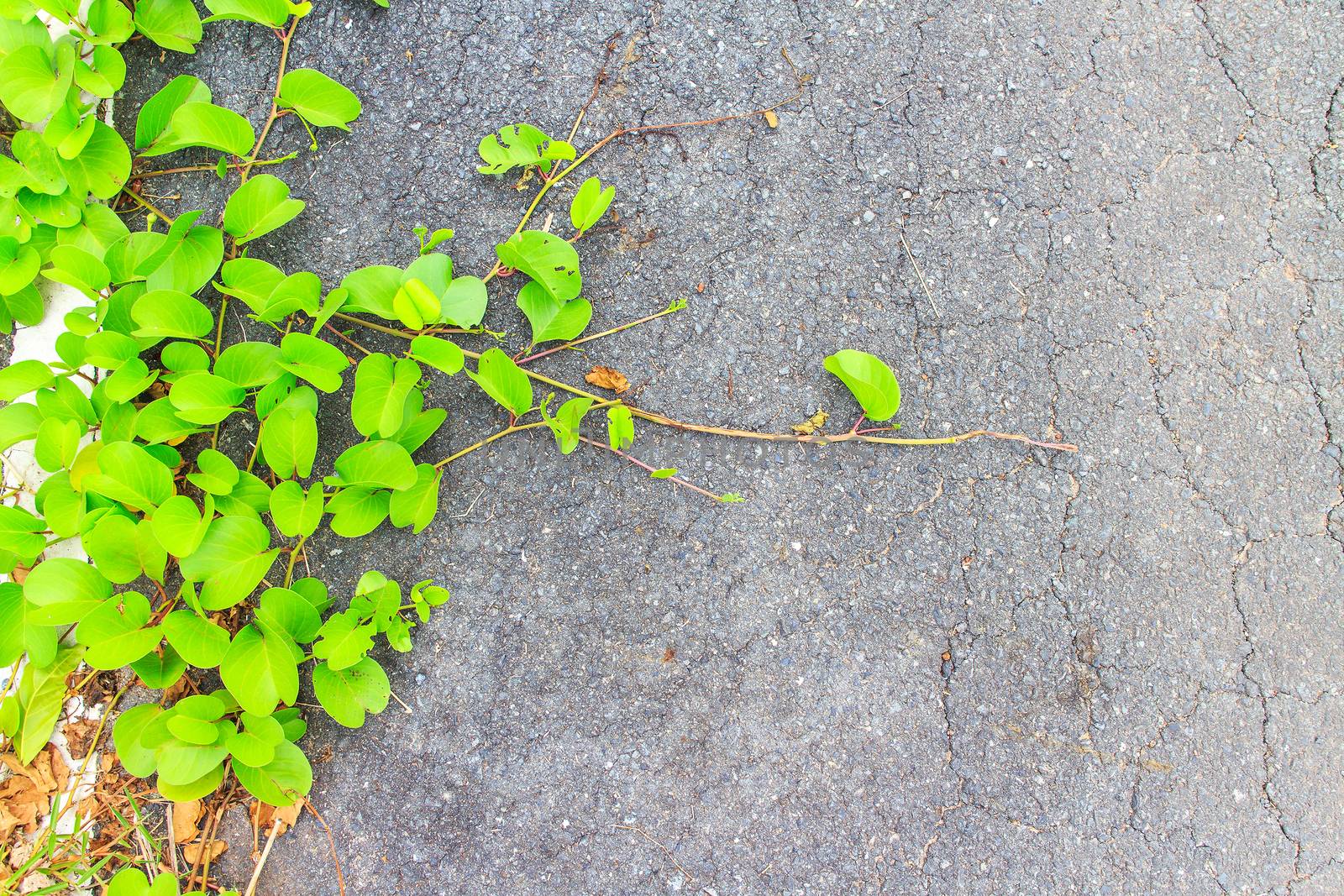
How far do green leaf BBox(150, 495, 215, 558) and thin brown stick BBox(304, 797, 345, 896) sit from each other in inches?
26.8

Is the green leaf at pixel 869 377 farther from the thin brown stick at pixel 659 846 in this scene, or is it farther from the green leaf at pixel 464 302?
the thin brown stick at pixel 659 846

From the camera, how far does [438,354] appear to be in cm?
175

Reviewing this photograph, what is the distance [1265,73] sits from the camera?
190 centimetres

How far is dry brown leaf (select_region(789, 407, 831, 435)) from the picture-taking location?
1.87m

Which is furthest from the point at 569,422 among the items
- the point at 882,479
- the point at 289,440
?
the point at 882,479

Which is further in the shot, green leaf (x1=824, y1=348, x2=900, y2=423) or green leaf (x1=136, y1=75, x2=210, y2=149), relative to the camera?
green leaf (x1=136, y1=75, x2=210, y2=149)

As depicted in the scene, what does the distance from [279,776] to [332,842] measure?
0.22m

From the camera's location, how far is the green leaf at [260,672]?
168 cm

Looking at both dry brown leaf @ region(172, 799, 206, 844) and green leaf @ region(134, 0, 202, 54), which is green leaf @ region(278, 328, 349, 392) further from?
dry brown leaf @ region(172, 799, 206, 844)

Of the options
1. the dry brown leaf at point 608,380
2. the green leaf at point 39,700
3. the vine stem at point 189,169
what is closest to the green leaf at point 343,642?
the green leaf at point 39,700

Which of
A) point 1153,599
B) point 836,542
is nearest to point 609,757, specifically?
point 836,542

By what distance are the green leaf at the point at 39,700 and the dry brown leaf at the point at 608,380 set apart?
1.41 metres

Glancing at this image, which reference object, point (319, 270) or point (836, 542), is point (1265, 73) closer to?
point (836, 542)

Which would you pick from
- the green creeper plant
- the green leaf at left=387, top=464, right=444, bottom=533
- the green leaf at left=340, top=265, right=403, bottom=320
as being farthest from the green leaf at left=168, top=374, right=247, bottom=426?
the green leaf at left=387, top=464, right=444, bottom=533
